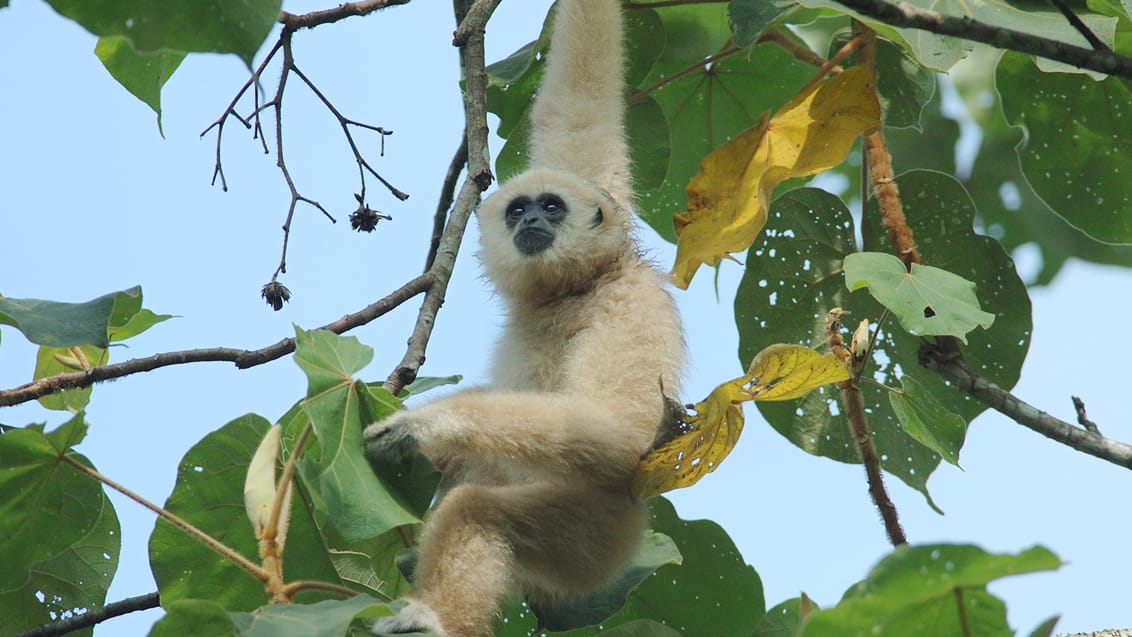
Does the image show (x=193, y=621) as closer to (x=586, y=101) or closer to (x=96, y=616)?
(x=96, y=616)

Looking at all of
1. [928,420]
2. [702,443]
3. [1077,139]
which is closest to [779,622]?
[928,420]

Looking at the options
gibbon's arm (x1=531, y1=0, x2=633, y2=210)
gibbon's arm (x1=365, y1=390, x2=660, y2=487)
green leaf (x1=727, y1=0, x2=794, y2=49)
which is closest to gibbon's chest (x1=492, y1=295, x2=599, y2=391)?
gibbon's arm (x1=365, y1=390, x2=660, y2=487)

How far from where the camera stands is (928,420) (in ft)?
12.4

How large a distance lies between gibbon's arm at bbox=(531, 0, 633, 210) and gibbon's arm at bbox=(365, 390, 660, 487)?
65.0 inches

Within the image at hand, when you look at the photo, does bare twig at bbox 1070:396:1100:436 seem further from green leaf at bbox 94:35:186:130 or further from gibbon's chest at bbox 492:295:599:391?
green leaf at bbox 94:35:186:130

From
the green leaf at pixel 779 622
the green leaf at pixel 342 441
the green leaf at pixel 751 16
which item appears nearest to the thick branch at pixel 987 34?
the green leaf at pixel 751 16

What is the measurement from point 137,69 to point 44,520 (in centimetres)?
174

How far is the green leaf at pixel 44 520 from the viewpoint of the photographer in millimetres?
3457

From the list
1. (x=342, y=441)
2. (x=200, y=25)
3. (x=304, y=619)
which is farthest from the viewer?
(x=342, y=441)

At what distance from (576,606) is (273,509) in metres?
1.68

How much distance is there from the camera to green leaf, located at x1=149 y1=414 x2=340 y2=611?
Result: 3.54m

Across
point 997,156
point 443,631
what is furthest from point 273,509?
point 997,156

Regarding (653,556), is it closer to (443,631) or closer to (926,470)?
(443,631)

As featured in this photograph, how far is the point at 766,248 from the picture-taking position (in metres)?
4.95
